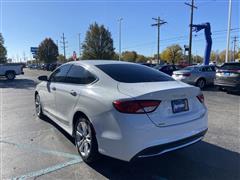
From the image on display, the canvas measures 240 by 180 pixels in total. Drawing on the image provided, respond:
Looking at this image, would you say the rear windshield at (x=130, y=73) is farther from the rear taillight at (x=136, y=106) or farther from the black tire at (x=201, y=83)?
the black tire at (x=201, y=83)

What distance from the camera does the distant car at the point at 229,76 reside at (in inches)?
444

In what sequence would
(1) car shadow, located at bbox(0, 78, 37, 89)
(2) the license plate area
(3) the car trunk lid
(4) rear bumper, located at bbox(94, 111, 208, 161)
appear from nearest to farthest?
(4) rear bumper, located at bbox(94, 111, 208, 161) < (3) the car trunk lid < (2) the license plate area < (1) car shadow, located at bbox(0, 78, 37, 89)

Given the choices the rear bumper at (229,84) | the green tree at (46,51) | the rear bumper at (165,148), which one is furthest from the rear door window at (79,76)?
the green tree at (46,51)

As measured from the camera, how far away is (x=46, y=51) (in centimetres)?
8150

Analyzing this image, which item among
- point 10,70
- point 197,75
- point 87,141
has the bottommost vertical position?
point 87,141

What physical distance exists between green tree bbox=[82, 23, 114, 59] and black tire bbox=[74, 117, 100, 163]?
159ft

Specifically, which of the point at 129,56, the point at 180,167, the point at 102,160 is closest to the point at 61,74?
the point at 102,160

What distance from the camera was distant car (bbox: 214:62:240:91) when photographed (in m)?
11.3

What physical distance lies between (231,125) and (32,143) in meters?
4.63

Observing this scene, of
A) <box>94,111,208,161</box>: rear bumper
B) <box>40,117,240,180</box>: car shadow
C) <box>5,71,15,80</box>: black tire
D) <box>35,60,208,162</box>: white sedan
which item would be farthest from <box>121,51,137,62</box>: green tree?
<box>94,111,208,161</box>: rear bumper

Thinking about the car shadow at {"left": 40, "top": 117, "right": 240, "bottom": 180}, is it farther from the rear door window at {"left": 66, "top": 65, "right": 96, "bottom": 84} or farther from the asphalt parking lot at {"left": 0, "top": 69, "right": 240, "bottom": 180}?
the rear door window at {"left": 66, "top": 65, "right": 96, "bottom": 84}

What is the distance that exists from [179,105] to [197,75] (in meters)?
11.2

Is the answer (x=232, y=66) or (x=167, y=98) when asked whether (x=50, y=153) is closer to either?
(x=167, y=98)

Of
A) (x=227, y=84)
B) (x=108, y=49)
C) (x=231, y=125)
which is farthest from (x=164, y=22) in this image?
(x=231, y=125)
